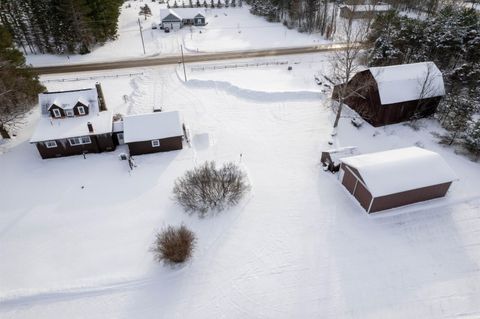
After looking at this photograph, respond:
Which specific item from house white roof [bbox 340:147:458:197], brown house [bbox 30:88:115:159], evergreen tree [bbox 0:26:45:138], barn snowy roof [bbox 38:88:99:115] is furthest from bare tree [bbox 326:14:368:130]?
evergreen tree [bbox 0:26:45:138]

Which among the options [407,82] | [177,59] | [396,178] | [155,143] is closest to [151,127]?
[155,143]

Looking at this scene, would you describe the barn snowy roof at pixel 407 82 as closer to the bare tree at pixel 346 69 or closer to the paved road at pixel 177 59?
the bare tree at pixel 346 69

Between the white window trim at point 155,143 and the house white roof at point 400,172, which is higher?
the house white roof at point 400,172

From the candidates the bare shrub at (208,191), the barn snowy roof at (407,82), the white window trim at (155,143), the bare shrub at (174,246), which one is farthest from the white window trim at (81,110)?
the barn snowy roof at (407,82)

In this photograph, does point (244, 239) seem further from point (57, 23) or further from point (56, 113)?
point (57, 23)

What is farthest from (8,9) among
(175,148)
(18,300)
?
(18,300)

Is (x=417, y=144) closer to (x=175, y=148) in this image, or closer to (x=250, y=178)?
(x=250, y=178)
